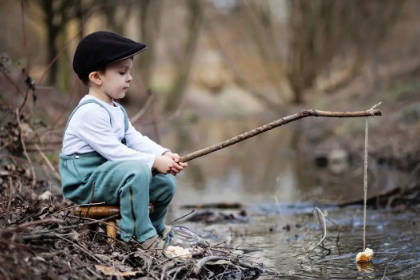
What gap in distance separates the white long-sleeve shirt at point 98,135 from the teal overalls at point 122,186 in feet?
0.14

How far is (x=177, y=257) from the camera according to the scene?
3207mm

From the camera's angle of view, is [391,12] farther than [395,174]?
Yes

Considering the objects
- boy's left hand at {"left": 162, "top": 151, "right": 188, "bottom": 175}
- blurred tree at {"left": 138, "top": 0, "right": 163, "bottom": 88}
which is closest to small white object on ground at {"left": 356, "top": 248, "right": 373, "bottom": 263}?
boy's left hand at {"left": 162, "top": 151, "right": 188, "bottom": 175}

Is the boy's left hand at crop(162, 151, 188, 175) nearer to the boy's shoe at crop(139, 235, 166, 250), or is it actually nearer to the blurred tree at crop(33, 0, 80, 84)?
the boy's shoe at crop(139, 235, 166, 250)

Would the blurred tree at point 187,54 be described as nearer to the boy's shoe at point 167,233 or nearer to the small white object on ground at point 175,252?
the boy's shoe at point 167,233

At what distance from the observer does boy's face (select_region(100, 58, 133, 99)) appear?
3.61 meters

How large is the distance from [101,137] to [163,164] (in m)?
0.38

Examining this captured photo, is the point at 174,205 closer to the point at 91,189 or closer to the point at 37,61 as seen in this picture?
the point at 91,189

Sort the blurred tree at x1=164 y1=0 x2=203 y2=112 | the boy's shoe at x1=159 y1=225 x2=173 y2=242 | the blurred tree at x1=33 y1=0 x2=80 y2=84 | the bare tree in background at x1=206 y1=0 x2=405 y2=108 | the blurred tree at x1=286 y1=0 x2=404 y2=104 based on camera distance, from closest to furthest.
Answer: the boy's shoe at x1=159 y1=225 x2=173 y2=242 → the blurred tree at x1=33 y1=0 x2=80 y2=84 → the blurred tree at x1=286 y1=0 x2=404 y2=104 → the bare tree in background at x1=206 y1=0 x2=405 y2=108 → the blurred tree at x1=164 y1=0 x2=203 y2=112

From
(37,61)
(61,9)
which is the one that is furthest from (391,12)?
(37,61)

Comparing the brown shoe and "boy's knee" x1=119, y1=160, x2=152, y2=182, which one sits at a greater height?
"boy's knee" x1=119, y1=160, x2=152, y2=182

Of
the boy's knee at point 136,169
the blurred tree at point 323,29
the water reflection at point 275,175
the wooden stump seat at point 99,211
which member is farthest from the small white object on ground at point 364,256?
Result: the blurred tree at point 323,29

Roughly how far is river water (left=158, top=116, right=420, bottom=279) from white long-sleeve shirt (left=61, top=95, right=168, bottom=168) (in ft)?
3.27

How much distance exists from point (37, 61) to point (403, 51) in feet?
43.2
